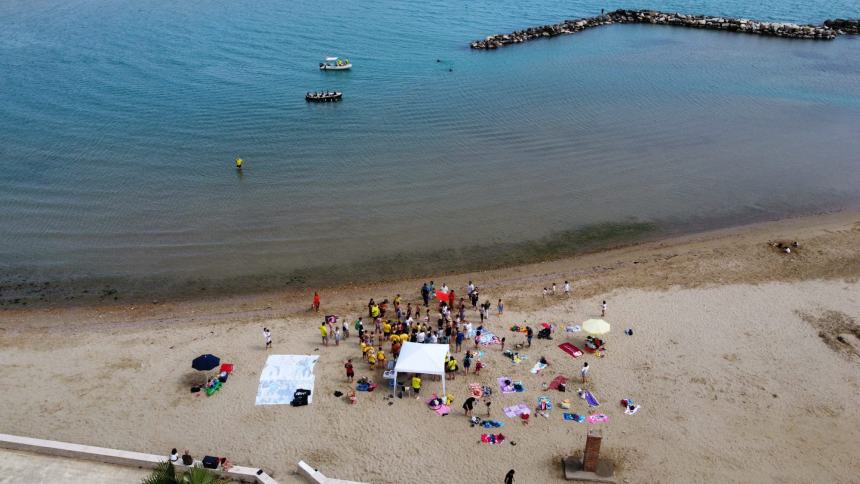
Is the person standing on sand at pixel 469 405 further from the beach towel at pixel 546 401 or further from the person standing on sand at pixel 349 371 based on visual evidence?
the person standing on sand at pixel 349 371

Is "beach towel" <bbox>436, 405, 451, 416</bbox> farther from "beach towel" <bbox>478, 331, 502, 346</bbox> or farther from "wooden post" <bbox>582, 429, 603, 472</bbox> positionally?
"wooden post" <bbox>582, 429, 603, 472</bbox>

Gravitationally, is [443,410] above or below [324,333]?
below

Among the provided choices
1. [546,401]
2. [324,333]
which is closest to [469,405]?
[546,401]

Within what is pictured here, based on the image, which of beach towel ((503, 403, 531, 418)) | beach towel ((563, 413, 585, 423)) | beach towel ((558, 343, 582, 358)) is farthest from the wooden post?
beach towel ((558, 343, 582, 358))

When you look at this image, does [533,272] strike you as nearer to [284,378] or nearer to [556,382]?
[556,382]

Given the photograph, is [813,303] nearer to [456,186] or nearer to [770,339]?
[770,339]

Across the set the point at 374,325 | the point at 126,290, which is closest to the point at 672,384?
the point at 374,325
